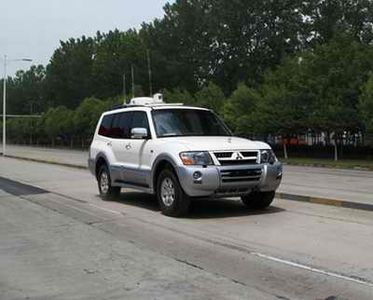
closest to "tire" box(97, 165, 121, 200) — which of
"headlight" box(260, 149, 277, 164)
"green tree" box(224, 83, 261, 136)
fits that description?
"headlight" box(260, 149, 277, 164)

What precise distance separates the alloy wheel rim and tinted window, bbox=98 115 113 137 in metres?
3.36

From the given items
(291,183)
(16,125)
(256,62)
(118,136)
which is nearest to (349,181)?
(291,183)

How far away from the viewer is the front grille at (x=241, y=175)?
12.4 m

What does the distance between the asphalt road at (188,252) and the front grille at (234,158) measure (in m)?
0.96

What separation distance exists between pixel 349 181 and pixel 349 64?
20550 millimetres

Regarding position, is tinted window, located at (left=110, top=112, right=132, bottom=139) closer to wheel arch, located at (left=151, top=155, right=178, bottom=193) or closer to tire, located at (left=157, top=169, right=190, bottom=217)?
wheel arch, located at (left=151, top=155, right=178, bottom=193)

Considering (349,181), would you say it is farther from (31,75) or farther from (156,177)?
(31,75)

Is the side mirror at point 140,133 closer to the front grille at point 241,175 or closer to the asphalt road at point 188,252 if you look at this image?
the asphalt road at point 188,252

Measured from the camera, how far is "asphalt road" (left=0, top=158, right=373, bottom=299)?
7.51 m

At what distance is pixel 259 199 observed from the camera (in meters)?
13.6

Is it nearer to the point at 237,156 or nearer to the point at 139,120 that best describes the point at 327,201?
the point at 237,156

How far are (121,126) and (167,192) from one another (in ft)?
9.82

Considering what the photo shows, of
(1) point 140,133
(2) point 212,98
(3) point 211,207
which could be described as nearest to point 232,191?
(3) point 211,207

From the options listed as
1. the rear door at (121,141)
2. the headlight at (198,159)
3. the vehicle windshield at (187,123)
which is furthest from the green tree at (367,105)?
the headlight at (198,159)
